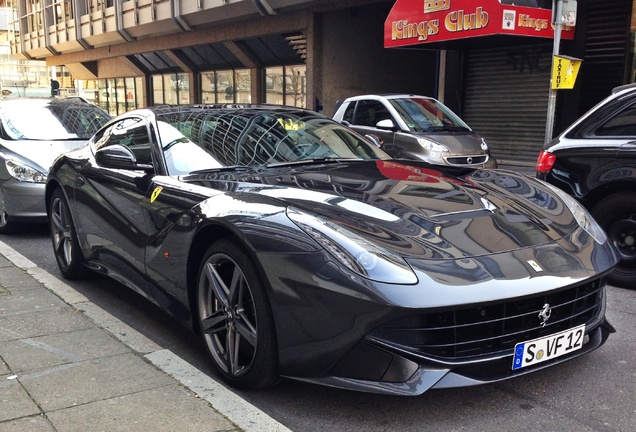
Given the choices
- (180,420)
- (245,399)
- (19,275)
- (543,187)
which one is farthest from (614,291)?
(19,275)

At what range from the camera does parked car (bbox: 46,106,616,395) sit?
257 cm

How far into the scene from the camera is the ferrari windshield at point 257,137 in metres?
3.94

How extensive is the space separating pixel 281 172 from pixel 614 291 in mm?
3014

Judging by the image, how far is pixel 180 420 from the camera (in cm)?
270

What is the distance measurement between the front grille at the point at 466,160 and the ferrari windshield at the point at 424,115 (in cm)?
78

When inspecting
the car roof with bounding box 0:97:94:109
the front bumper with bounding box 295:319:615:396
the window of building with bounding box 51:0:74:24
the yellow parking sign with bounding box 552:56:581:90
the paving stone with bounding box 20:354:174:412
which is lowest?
the paving stone with bounding box 20:354:174:412

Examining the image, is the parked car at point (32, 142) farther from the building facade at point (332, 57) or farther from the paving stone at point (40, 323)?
the building facade at point (332, 57)

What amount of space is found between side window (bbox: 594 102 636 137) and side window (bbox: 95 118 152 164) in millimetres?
3664

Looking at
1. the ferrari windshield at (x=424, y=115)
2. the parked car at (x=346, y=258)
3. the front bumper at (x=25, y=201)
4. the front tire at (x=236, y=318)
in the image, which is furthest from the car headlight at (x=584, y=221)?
the ferrari windshield at (x=424, y=115)

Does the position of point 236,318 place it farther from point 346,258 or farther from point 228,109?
point 228,109

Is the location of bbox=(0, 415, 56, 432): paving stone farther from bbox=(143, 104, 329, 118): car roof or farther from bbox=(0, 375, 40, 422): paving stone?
bbox=(143, 104, 329, 118): car roof

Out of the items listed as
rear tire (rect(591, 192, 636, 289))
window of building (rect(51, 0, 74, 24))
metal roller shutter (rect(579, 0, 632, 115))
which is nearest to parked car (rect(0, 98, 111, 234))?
rear tire (rect(591, 192, 636, 289))

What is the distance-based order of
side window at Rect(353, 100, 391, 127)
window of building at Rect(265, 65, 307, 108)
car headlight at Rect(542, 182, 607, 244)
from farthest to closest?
window of building at Rect(265, 65, 307, 108)
side window at Rect(353, 100, 391, 127)
car headlight at Rect(542, 182, 607, 244)

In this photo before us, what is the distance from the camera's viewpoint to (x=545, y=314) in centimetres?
274
